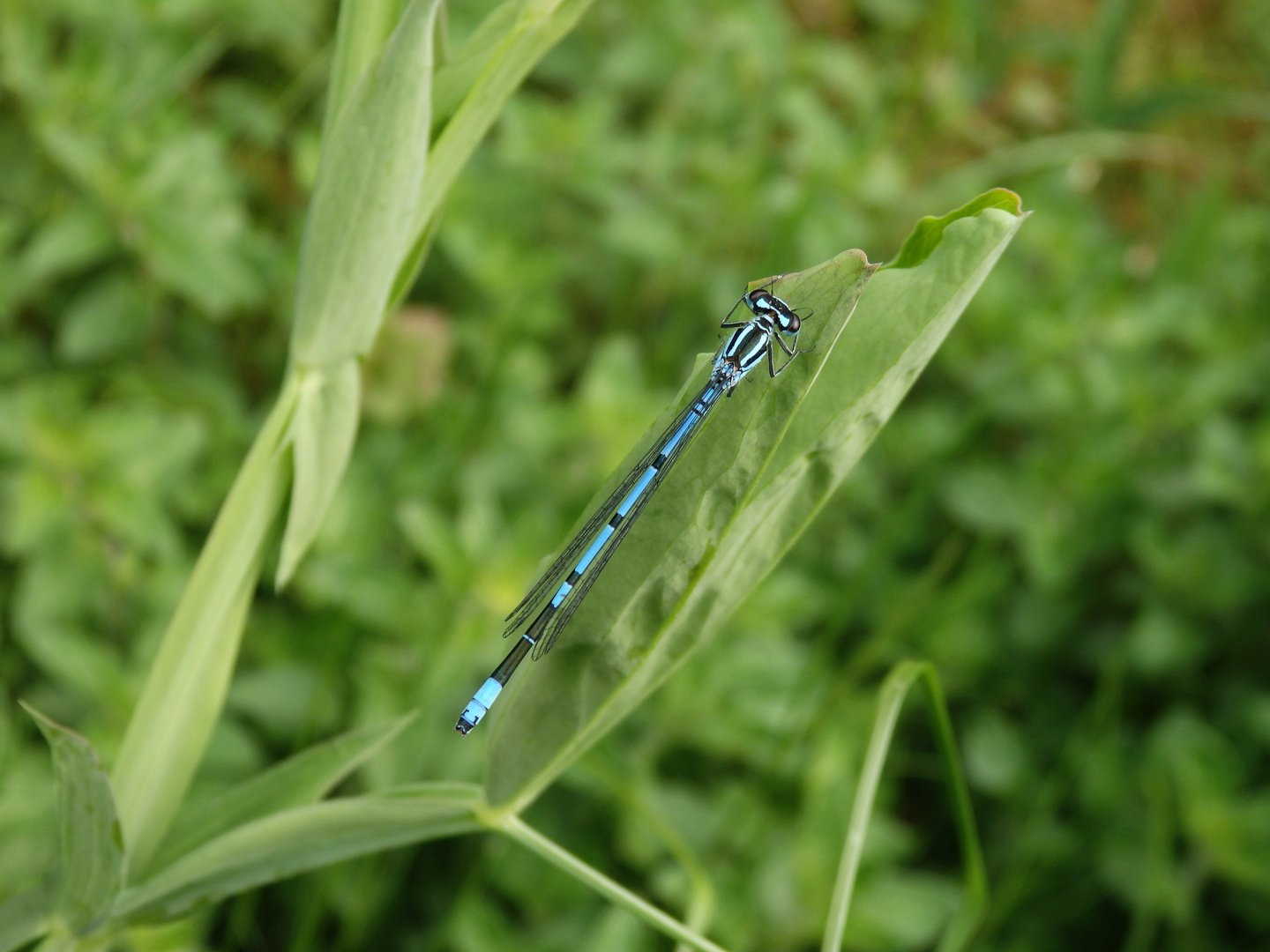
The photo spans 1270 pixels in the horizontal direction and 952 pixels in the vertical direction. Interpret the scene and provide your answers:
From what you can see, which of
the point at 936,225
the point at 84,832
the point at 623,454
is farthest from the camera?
the point at 623,454

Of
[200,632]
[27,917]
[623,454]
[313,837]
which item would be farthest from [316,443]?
[623,454]

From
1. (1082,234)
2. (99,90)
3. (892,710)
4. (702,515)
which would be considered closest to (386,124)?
(702,515)

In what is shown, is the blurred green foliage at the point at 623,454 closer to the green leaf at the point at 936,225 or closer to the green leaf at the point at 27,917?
the green leaf at the point at 27,917

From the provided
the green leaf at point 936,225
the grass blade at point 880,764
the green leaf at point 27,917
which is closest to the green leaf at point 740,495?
the green leaf at point 936,225

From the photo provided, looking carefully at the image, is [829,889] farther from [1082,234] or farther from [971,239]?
[1082,234]

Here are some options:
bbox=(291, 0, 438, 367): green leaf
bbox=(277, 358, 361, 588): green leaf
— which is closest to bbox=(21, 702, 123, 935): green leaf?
bbox=(277, 358, 361, 588): green leaf

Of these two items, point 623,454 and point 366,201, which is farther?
point 623,454

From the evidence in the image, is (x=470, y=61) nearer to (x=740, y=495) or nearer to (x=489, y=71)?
(x=489, y=71)
